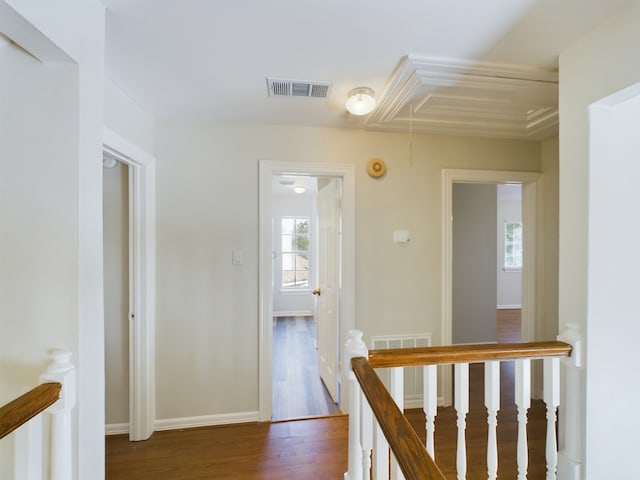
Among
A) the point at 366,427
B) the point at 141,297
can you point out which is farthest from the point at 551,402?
the point at 141,297

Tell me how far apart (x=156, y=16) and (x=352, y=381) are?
1.68 m

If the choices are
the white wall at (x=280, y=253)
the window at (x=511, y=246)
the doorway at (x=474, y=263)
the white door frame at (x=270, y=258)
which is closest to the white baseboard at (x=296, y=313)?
the white wall at (x=280, y=253)

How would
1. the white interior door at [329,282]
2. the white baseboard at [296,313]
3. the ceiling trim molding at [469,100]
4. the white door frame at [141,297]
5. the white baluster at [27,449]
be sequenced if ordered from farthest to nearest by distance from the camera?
1. the white baseboard at [296,313]
2. the white interior door at [329,282]
3. the white door frame at [141,297]
4. the ceiling trim molding at [469,100]
5. the white baluster at [27,449]

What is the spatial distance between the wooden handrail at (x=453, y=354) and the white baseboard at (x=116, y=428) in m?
2.11

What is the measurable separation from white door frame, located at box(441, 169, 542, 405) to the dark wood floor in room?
469 millimetres

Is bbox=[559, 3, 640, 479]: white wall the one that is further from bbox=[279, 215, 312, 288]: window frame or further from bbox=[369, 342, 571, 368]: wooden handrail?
bbox=[279, 215, 312, 288]: window frame

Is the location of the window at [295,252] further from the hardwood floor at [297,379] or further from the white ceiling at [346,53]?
the white ceiling at [346,53]

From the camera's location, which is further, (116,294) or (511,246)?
(511,246)

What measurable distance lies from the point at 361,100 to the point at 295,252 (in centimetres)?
414

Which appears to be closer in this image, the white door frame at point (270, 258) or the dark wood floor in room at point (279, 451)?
the dark wood floor in room at point (279, 451)

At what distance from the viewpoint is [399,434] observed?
0.73 metres

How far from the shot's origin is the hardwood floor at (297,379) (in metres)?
2.45

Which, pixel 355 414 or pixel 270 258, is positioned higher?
pixel 270 258

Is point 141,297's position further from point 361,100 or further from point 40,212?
point 361,100
